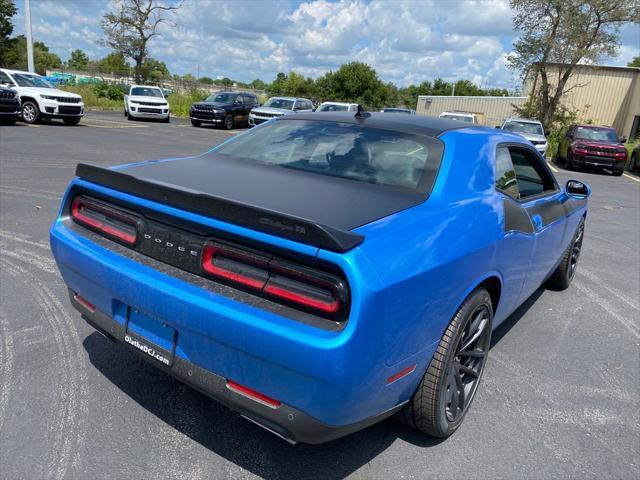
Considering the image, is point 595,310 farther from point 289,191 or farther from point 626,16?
point 626,16

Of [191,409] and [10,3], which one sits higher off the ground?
[10,3]

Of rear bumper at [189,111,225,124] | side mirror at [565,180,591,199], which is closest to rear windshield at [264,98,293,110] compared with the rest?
rear bumper at [189,111,225,124]

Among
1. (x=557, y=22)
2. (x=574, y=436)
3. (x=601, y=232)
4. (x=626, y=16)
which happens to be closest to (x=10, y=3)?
(x=557, y=22)

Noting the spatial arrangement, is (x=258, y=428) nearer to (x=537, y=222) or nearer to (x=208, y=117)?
(x=537, y=222)

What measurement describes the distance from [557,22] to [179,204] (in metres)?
29.7

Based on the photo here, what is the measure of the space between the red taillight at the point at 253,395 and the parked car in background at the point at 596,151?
1888cm

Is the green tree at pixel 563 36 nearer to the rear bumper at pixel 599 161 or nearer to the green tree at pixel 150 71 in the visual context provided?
the rear bumper at pixel 599 161

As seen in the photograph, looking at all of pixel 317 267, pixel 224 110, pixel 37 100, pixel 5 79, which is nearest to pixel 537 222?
pixel 317 267

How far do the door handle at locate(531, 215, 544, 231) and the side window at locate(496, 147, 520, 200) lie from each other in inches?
7.6

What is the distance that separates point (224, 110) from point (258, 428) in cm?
2290

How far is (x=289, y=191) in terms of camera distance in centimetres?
260

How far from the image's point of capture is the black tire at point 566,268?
5004 mm

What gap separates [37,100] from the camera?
1709 cm

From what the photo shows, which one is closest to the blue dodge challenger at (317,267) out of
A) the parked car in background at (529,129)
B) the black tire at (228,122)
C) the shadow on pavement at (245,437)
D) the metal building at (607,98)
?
the shadow on pavement at (245,437)
